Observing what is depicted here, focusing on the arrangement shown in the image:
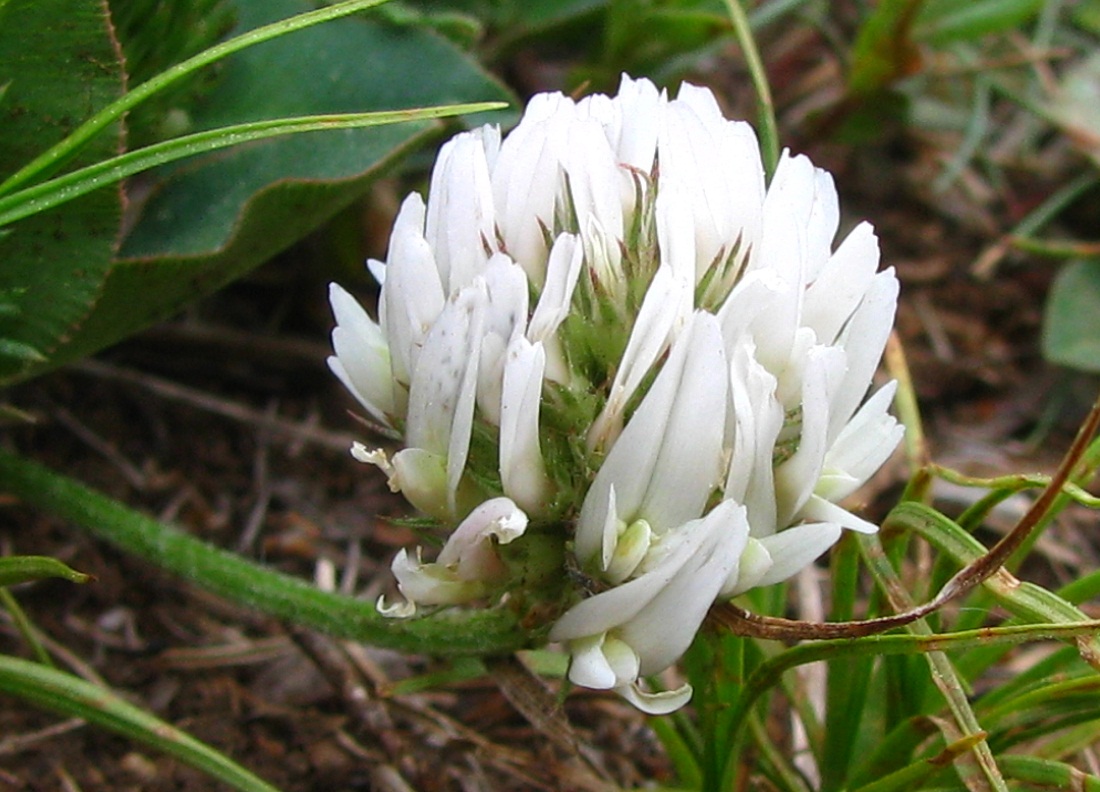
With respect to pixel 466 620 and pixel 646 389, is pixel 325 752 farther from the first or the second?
pixel 646 389

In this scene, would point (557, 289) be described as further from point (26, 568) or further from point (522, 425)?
point (26, 568)

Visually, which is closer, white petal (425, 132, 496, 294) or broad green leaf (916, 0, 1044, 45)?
white petal (425, 132, 496, 294)

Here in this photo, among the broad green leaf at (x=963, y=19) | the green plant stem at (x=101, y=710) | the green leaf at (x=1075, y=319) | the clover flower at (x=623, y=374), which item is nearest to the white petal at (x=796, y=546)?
the clover flower at (x=623, y=374)

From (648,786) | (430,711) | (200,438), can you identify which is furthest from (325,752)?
(200,438)

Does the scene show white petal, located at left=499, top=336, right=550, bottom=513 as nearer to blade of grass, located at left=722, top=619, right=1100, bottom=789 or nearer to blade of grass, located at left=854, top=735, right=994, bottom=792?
blade of grass, located at left=722, top=619, right=1100, bottom=789

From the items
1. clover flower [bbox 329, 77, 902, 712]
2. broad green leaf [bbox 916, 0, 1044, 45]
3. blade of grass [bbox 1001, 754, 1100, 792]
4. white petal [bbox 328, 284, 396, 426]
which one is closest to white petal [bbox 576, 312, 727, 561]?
clover flower [bbox 329, 77, 902, 712]

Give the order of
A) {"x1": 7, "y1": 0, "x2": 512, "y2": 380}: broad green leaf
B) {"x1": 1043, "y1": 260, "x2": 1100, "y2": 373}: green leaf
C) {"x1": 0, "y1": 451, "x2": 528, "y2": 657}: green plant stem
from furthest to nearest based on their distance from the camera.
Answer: {"x1": 1043, "y1": 260, "x2": 1100, "y2": 373}: green leaf
{"x1": 7, "y1": 0, "x2": 512, "y2": 380}: broad green leaf
{"x1": 0, "y1": 451, "x2": 528, "y2": 657}: green plant stem

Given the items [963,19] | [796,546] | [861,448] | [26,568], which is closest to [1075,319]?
[963,19]
